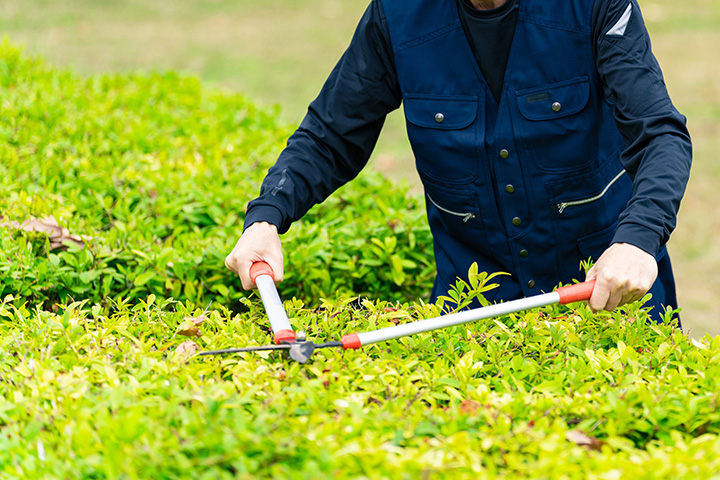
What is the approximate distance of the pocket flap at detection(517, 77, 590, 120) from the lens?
8.33ft

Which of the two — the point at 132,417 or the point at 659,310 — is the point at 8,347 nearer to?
the point at 132,417

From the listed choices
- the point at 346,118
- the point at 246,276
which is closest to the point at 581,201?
the point at 346,118

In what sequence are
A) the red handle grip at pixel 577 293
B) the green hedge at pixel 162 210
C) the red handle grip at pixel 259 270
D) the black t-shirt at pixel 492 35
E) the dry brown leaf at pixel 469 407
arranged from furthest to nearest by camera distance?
the green hedge at pixel 162 210 → the black t-shirt at pixel 492 35 → the red handle grip at pixel 259 270 → the red handle grip at pixel 577 293 → the dry brown leaf at pixel 469 407

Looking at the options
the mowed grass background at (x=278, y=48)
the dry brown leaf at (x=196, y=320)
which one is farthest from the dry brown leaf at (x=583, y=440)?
the mowed grass background at (x=278, y=48)

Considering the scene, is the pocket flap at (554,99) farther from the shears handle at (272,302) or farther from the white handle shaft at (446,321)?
the shears handle at (272,302)

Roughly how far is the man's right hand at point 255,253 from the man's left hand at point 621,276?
0.92m

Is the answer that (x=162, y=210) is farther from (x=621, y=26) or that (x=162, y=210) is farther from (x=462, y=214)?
(x=621, y=26)

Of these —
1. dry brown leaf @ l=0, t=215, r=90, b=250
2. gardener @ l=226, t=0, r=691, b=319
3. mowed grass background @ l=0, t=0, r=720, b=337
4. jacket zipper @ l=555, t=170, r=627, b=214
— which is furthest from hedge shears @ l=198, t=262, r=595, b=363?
mowed grass background @ l=0, t=0, r=720, b=337

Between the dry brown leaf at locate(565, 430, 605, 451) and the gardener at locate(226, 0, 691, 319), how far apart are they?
1.02 metres

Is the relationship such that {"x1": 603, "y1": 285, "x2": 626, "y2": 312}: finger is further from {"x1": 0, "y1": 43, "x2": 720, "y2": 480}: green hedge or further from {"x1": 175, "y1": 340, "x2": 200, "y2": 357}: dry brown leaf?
{"x1": 175, "y1": 340, "x2": 200, "y2": 357}: dry brown leaf

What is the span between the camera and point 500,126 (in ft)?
8.43

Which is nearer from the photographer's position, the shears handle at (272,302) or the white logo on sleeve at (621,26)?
the shears handle at (272,302)

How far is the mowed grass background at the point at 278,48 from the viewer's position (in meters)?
7.55

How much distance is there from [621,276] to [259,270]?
3.34ft
